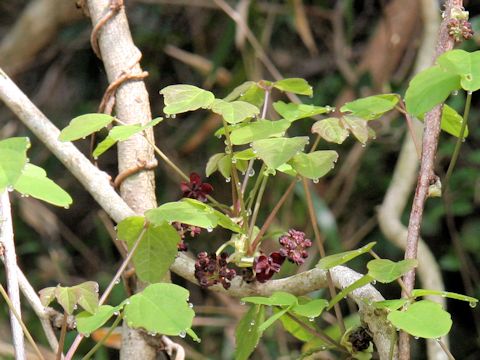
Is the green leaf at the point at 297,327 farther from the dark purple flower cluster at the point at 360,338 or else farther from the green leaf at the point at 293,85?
the green leaf at the point at 293,85

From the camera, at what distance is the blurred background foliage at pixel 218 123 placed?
6.77 feet

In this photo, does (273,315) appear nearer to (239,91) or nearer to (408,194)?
(239,91)

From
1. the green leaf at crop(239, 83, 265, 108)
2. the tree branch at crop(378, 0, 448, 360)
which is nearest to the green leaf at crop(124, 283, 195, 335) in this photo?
the green leaf at crop(239, 83, 265, 108)

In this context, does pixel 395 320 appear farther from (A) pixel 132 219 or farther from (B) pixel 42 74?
(B) pixel 42 74

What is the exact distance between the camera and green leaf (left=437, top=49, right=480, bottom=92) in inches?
26.5

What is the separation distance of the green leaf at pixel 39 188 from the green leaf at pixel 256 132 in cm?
16

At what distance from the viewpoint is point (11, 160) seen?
620 mm

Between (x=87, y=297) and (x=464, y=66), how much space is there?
14.5 inches

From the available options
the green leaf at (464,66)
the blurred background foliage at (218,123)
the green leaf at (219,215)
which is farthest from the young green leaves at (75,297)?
the blurred background foliage at (218,123)

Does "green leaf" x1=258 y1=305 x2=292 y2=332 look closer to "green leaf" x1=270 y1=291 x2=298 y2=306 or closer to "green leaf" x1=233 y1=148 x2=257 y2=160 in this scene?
"green leaf" x1=270 y1=291 x2=298 y2=306

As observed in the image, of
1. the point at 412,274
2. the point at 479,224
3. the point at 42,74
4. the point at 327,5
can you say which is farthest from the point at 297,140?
the point at 42,74

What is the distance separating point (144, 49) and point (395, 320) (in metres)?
1.82

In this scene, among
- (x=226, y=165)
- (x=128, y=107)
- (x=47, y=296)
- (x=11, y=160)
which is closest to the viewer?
(x=11, y=160)

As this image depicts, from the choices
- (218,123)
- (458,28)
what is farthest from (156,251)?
(218,123)
